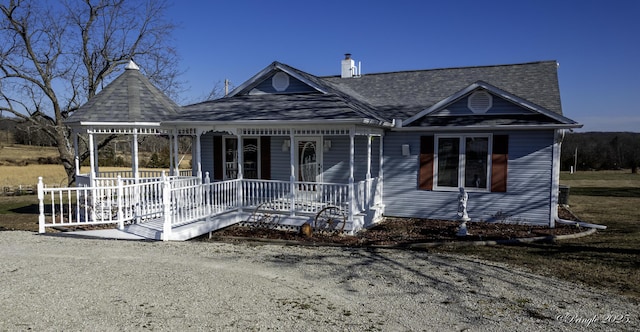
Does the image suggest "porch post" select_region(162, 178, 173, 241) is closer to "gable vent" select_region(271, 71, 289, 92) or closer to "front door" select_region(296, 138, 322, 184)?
"front door" select_region(296, 138, 322, 184)

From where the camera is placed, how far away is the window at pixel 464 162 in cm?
1155

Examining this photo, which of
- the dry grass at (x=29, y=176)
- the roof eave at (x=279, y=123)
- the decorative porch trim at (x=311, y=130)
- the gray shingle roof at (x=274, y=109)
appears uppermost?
the gray shingle roof at (x=274, y=109)

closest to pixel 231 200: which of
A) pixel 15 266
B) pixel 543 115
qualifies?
pixel 15 266

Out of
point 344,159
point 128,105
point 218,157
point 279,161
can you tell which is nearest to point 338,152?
point 344,159

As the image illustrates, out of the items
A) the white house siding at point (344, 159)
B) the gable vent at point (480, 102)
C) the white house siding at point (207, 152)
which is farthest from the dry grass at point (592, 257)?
the white house siding at point (207, 152)

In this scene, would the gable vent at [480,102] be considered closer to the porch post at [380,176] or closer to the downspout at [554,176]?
the downspout at [554,176]

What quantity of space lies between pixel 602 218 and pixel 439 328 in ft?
37.8

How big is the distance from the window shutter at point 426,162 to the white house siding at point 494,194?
0.18 m

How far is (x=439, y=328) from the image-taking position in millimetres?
4523

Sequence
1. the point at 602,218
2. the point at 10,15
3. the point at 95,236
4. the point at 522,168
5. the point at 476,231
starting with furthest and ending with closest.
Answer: the point at 10,15
the point at 602,218
the point at 522,168
the point at 476,231
the point at 95,236

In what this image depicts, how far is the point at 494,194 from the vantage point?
11727 mm

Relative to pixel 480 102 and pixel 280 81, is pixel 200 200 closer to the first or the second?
pixel 280 81

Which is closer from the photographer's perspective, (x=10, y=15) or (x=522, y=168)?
(x=522, y=168)

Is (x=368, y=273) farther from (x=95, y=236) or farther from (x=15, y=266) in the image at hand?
(x=95, y=236)
